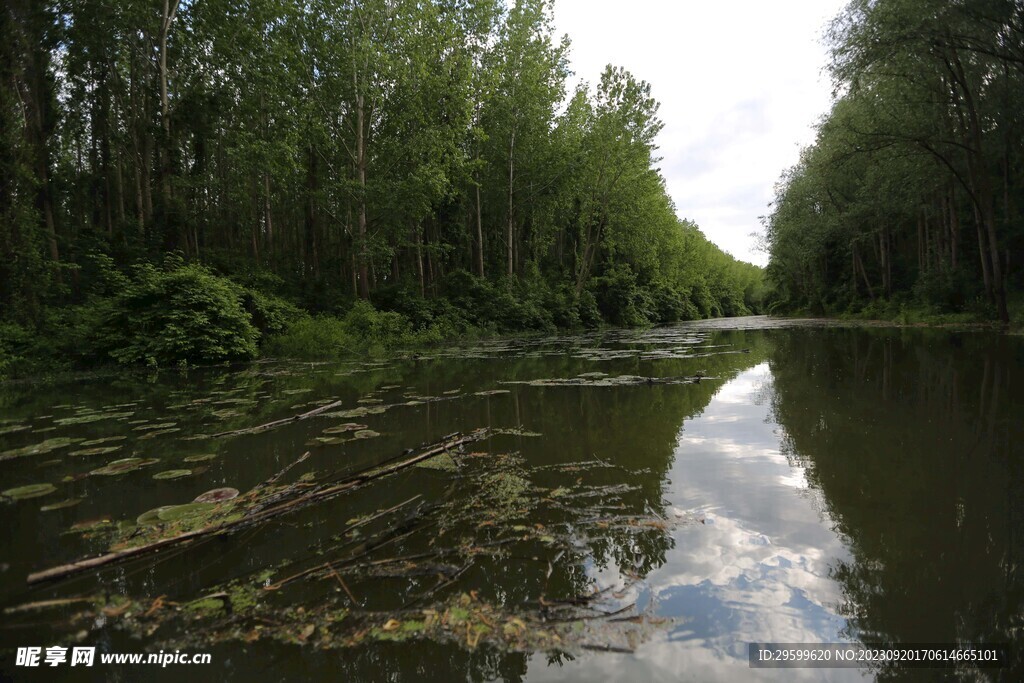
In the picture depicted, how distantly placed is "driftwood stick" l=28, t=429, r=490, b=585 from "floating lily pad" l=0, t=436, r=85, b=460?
3.52 metres

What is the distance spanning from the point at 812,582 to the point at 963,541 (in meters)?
1.02

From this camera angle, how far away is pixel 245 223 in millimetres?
26672

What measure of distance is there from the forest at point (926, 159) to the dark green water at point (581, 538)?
41.3 ft

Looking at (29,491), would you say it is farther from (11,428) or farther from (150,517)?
(11,428)

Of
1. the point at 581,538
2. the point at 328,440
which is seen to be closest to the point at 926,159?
the point at 581,538

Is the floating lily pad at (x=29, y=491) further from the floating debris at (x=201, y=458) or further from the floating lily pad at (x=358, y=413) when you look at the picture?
the floating lily pad at (x=358, y=413)

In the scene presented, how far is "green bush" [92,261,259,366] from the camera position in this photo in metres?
12.5

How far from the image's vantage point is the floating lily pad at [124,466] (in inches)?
169

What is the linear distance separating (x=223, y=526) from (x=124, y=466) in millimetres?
2469

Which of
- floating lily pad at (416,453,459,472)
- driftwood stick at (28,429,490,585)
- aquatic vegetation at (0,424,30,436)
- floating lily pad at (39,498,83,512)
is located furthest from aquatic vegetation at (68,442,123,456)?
floating lily pad at (416,453,459,472)

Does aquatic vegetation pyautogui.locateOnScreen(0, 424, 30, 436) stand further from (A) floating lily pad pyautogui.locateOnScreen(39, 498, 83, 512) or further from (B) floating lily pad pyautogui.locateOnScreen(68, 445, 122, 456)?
(A) floating lily pad pyautogui.locateOnScreen(39, 498, 83, 512)

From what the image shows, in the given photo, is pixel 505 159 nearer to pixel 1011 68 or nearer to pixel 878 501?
pixel 1011 68

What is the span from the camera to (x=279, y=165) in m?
18.4

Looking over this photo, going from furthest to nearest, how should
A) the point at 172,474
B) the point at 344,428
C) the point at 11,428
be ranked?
1. the point at 11,428
2. the point at 344,428
3. the point at 172,474
